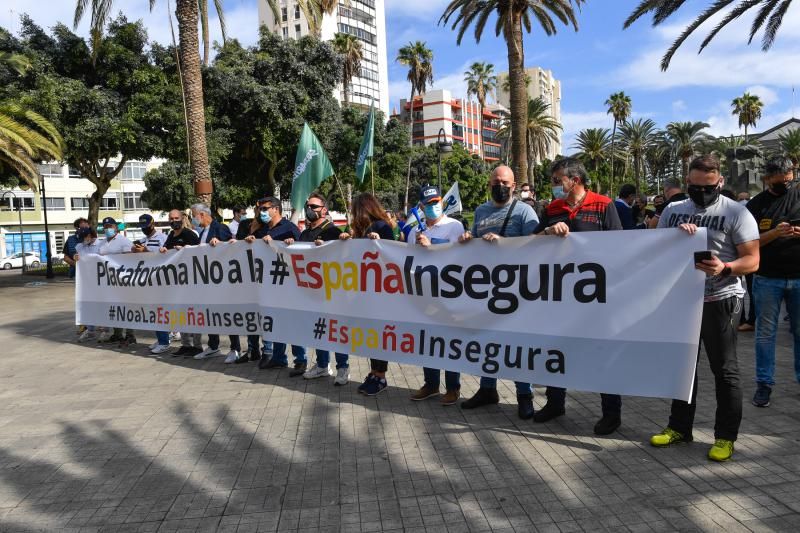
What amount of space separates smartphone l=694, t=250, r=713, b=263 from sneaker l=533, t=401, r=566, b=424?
5.39 feet

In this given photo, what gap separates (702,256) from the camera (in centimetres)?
368

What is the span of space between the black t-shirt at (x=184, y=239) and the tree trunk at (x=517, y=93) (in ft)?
37.9

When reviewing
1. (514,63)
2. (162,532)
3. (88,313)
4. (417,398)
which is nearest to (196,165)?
(88,313)

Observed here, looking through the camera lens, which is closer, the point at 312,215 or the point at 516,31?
the point at 312,215

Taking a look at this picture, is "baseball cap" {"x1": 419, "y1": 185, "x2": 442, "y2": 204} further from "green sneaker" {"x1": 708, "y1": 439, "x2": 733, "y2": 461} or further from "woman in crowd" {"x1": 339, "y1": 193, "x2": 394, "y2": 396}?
"green sneaker" {"x1": 708, "y1": 439, "x2": 733, "y2": 461}

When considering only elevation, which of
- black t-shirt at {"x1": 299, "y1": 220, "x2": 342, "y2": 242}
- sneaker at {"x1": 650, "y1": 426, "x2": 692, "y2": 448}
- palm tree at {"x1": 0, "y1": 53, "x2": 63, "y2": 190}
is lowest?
sneaker at {"x1": 650, "y1": 426, "x2": 692, "y2": 448}

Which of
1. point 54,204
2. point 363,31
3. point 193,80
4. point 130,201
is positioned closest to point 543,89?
point 363,31

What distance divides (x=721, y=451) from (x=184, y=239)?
21.6 feet

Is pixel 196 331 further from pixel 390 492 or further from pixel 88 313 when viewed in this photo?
pixel 390 492

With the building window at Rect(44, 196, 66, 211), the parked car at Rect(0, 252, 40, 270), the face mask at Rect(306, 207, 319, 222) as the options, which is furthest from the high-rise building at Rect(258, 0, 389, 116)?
the face mask at Rect(306, 207, 319, 222)

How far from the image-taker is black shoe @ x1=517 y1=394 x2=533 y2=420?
4773 millimetres

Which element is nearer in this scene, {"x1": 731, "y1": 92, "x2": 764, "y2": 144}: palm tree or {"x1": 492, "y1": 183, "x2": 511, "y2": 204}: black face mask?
{"x1": 492, "y1": 183, "x2": 511, "y2": 204}: black face mask

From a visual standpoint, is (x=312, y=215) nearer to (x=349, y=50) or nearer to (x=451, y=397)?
(x=451, y=397)

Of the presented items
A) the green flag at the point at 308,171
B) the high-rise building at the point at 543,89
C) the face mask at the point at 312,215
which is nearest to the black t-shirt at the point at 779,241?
the face mask at the point at 312,215
